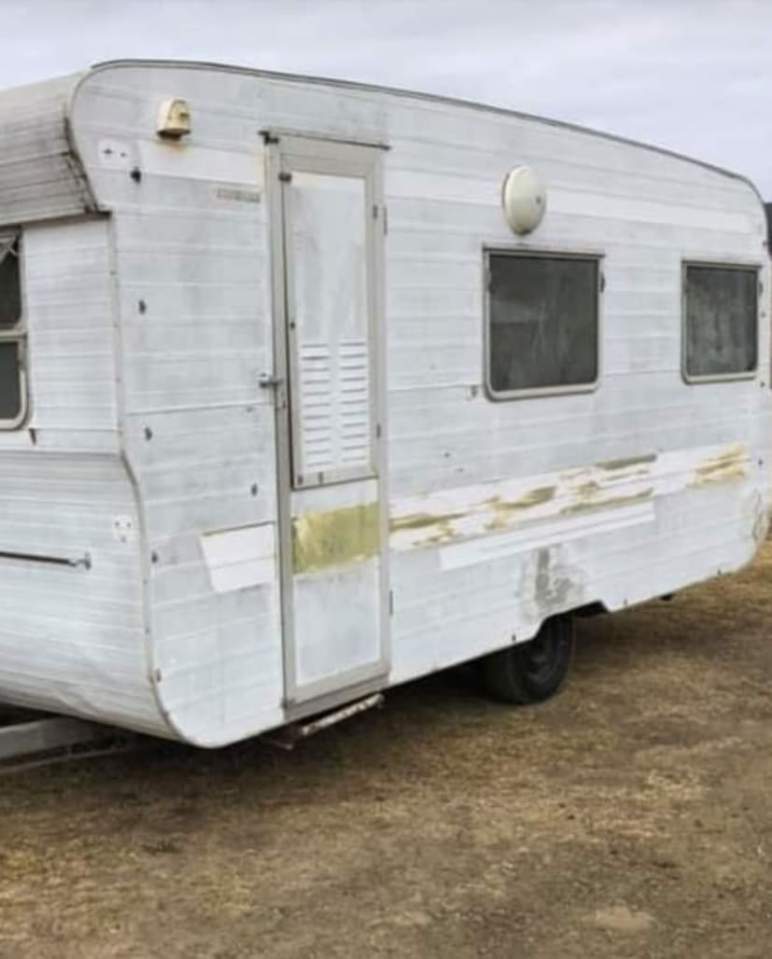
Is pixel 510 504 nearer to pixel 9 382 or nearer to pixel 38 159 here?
pixel 9 382

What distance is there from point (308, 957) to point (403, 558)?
187 cm

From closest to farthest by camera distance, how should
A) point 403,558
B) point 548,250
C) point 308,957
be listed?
1. point 308,957
2. point 403,558
3. point 548,250

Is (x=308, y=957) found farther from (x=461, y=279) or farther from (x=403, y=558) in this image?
(x=461, y=279)

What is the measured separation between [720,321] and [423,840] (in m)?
4.00

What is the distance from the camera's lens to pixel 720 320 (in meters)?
7.73

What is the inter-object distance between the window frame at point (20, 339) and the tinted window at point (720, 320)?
4050 millimetres

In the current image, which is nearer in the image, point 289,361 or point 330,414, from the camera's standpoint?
point 289,361

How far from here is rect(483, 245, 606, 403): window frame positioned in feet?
19.5

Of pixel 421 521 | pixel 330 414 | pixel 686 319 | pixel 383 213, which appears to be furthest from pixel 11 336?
pixel 686 319

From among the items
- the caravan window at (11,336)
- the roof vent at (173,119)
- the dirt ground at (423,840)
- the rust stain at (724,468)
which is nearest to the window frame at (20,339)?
the caravan window at (11,336)

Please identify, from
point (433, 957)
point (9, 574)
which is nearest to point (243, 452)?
point (9, 574)

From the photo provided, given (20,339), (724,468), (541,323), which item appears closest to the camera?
(20,339)

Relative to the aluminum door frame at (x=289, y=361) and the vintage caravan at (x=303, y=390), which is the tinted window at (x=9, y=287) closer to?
the vintage caravan at (x=303, y=390)

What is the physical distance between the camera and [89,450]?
4.42m
